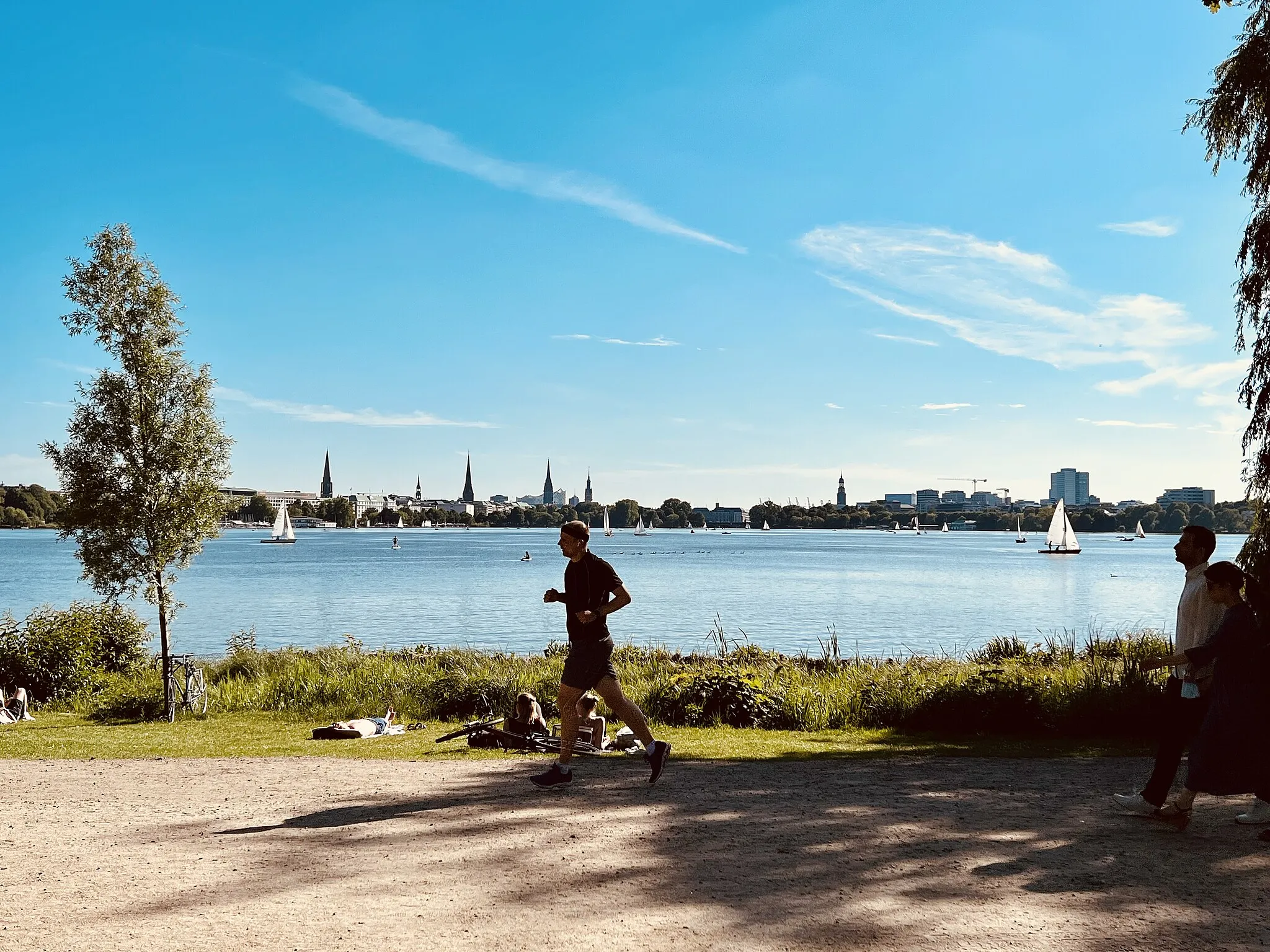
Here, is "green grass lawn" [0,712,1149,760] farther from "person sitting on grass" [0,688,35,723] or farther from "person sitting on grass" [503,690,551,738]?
"person sitting on grass" [0,688,35,723]

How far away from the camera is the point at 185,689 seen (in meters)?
14.3

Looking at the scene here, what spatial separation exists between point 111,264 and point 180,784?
8.21 m

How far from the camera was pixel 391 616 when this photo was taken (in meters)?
45.3

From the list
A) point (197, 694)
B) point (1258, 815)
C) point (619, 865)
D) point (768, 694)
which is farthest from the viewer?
point (197, 694)

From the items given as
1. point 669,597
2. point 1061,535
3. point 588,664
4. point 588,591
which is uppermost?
point 588,591

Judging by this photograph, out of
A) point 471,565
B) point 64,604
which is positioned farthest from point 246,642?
point 471,565

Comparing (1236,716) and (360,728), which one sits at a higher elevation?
(1236,716)

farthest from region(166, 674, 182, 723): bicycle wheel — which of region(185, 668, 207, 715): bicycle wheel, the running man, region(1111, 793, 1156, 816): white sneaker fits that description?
region(1111, 793, 1156, 816): white sneaker

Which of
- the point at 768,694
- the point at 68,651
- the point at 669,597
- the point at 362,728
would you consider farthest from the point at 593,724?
the point at 669,597

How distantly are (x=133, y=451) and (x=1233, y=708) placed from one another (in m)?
13.2

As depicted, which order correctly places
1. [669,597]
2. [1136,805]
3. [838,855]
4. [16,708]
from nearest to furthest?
[838,855], [1136,805], [16,708], [669,597]

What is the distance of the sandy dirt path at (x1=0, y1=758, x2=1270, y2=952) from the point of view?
4.97 meters

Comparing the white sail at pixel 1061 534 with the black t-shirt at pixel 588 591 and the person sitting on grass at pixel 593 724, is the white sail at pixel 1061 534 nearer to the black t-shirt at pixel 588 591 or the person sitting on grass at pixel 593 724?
the person sitting on grass at pixel 593 724

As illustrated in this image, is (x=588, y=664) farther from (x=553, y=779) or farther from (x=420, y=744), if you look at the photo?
(x=420, y=744)
